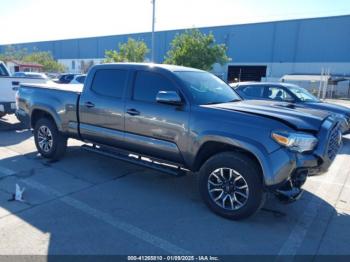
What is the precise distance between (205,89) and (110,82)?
5.27 feet

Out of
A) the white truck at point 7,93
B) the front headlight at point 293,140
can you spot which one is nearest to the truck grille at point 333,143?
the front headlight at point 293,140

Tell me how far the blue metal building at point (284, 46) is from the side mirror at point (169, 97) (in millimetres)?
43448

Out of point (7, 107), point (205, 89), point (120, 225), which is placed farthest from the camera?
point (7, 107)

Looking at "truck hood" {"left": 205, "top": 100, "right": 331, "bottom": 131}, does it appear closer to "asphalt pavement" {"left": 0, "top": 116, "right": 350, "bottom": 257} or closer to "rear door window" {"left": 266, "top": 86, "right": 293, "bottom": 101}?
"asphalt pavement" {"left": 0, "top": 116, "right": 350, "bottom": 257}

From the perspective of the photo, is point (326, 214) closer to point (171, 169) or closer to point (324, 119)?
point (324, 119)

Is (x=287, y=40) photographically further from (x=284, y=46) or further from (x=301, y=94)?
(x=301, y=94)

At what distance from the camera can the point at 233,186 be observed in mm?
3797

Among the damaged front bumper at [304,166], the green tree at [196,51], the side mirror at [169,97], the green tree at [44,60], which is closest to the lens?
the damaged front bumper at [304,166]

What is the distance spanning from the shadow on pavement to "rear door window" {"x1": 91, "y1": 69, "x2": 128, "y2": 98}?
1.43m

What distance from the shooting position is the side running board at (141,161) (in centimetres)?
436

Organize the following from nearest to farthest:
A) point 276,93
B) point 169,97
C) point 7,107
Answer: point 169,97 < point 7,107 < point 276,93

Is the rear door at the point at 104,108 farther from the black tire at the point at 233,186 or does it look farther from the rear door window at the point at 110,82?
the black tire at the point at 233,186

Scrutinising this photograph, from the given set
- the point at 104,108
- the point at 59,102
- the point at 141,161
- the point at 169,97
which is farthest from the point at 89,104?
the point at 169,97

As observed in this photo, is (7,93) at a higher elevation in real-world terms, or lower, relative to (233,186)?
higher
